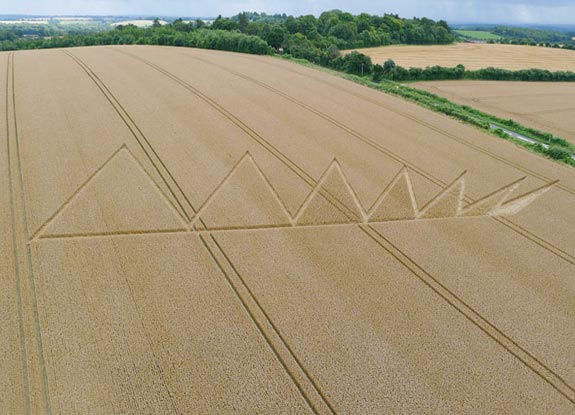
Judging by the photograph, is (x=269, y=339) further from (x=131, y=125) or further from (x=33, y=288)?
(x=131, y=125)

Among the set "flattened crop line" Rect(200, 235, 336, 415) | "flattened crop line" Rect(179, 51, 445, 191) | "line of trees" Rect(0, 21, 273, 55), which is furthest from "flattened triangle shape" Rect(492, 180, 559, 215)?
"line of trees" Rect(0, 21, 273, 55)

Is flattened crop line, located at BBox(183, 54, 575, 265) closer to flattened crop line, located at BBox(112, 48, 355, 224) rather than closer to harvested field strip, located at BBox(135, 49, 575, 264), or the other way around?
harvested field strip, located at BBox(135, 49, 575, 264)

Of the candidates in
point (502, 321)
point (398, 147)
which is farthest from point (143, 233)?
point (398, 147)

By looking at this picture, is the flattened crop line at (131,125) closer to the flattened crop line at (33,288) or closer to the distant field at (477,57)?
the flattened crop line at (33,288)

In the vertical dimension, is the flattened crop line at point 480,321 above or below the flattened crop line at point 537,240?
below

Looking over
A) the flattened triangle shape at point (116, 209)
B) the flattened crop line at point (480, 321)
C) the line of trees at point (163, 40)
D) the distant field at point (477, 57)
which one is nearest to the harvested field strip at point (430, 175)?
the flattened crop line at point (480, 321)

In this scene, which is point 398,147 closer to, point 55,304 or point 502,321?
point 502,321
